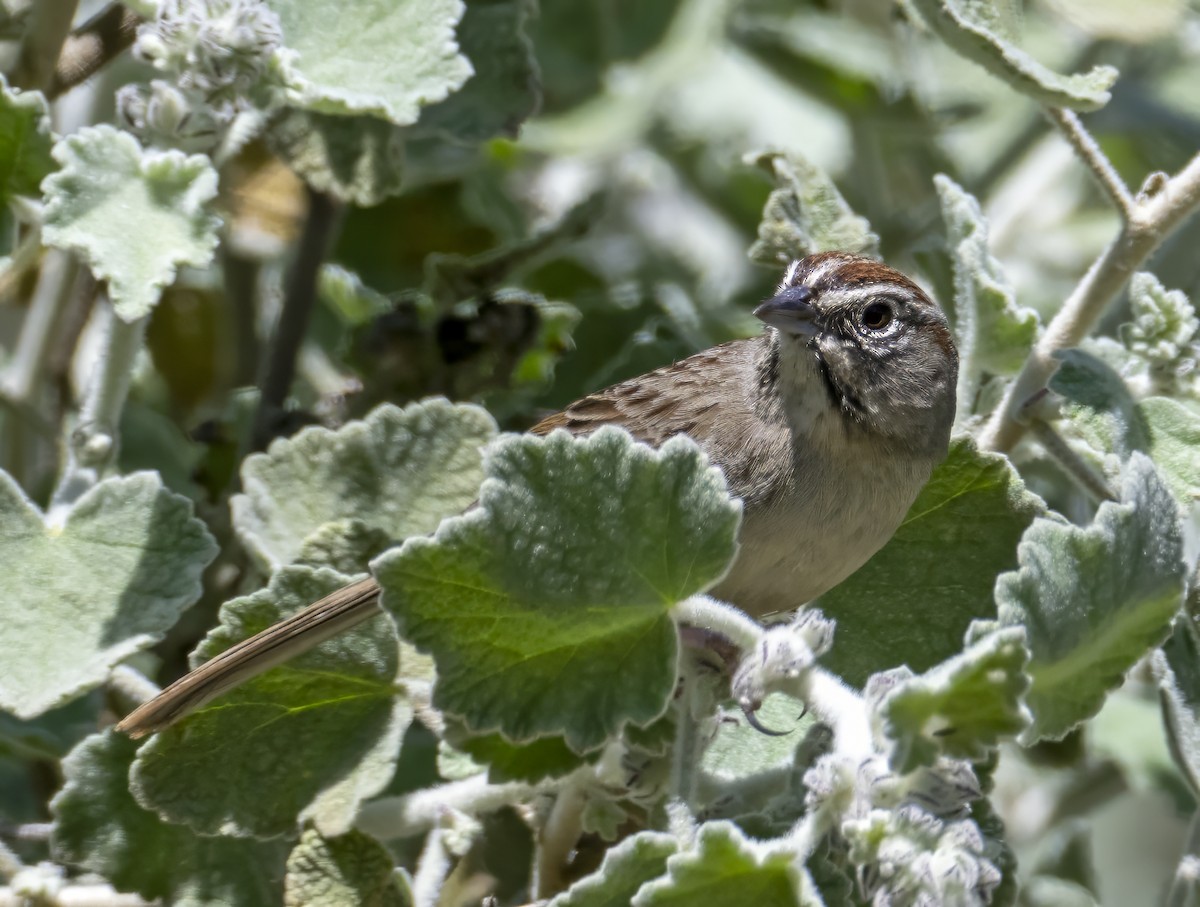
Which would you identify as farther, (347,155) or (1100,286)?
(347,155)

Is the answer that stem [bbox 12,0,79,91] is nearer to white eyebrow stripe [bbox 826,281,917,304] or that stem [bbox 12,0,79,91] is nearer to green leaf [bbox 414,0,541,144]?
green leaf [bbox 414,0,541,144]

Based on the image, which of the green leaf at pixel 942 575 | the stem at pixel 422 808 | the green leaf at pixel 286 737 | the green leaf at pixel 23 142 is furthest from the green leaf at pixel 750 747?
the green leaf at pixel 23 142

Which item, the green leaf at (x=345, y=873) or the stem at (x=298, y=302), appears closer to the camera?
the green leaf at (x=345, y=873)

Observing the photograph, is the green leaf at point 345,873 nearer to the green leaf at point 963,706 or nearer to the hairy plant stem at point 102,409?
the hairy plant stem at point 102,409

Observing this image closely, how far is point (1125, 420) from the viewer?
60.2 inches

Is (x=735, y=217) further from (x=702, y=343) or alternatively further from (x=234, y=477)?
(x=234, y=477)

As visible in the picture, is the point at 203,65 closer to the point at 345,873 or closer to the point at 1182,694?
the point at 345,873

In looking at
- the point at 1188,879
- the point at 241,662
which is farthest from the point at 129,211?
the point at 1188,879

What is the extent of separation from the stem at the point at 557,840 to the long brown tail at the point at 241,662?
0.89 ft

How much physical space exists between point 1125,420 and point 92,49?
3.94 feet

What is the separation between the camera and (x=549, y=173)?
2984 mm

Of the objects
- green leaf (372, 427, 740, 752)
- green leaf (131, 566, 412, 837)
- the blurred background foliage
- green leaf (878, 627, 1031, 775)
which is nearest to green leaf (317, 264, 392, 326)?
the blurred background foliage

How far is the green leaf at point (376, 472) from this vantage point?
5.46 ft

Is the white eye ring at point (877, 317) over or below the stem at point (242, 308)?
over
